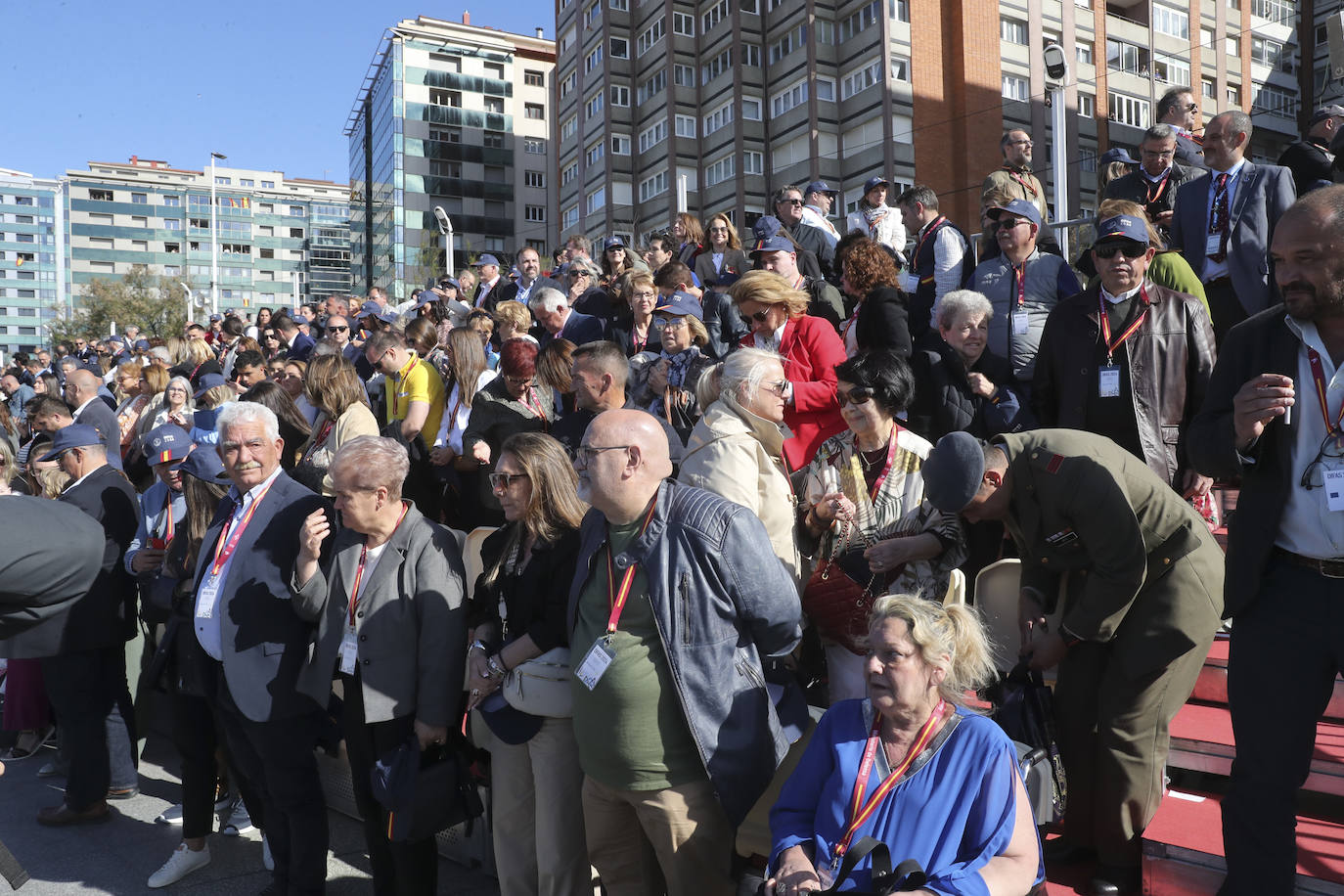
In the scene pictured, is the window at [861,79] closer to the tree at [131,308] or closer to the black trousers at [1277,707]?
the tree at [131,308]

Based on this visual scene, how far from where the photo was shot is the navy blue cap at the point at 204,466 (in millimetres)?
4672

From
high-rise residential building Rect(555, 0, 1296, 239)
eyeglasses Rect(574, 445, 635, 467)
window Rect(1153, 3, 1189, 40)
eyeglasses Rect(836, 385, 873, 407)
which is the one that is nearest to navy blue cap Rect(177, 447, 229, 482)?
eyeglasses Rect(574, 445, 635, 467)

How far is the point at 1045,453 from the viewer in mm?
3193

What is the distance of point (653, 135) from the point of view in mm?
52500

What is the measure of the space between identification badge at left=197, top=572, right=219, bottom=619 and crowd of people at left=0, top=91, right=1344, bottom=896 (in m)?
0.03

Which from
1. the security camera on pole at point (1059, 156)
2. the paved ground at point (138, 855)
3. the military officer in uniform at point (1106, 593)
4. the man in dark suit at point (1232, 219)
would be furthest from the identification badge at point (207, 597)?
the security camera on pole at point (1059, 156)

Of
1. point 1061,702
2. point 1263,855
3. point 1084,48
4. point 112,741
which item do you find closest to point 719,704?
point 1061,702

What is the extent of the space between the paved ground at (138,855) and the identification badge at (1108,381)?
3493 millimetres

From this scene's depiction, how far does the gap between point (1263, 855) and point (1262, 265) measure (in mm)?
4185

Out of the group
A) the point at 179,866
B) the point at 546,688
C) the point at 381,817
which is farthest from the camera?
the point at 179,866

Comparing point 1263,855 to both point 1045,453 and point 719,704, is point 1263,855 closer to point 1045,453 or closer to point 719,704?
point 1045,453

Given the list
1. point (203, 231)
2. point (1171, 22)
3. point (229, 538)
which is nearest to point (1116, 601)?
point (229, 538)

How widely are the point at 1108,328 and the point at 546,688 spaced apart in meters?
2.92

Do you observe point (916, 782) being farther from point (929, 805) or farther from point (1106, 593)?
point (1106, 593)
